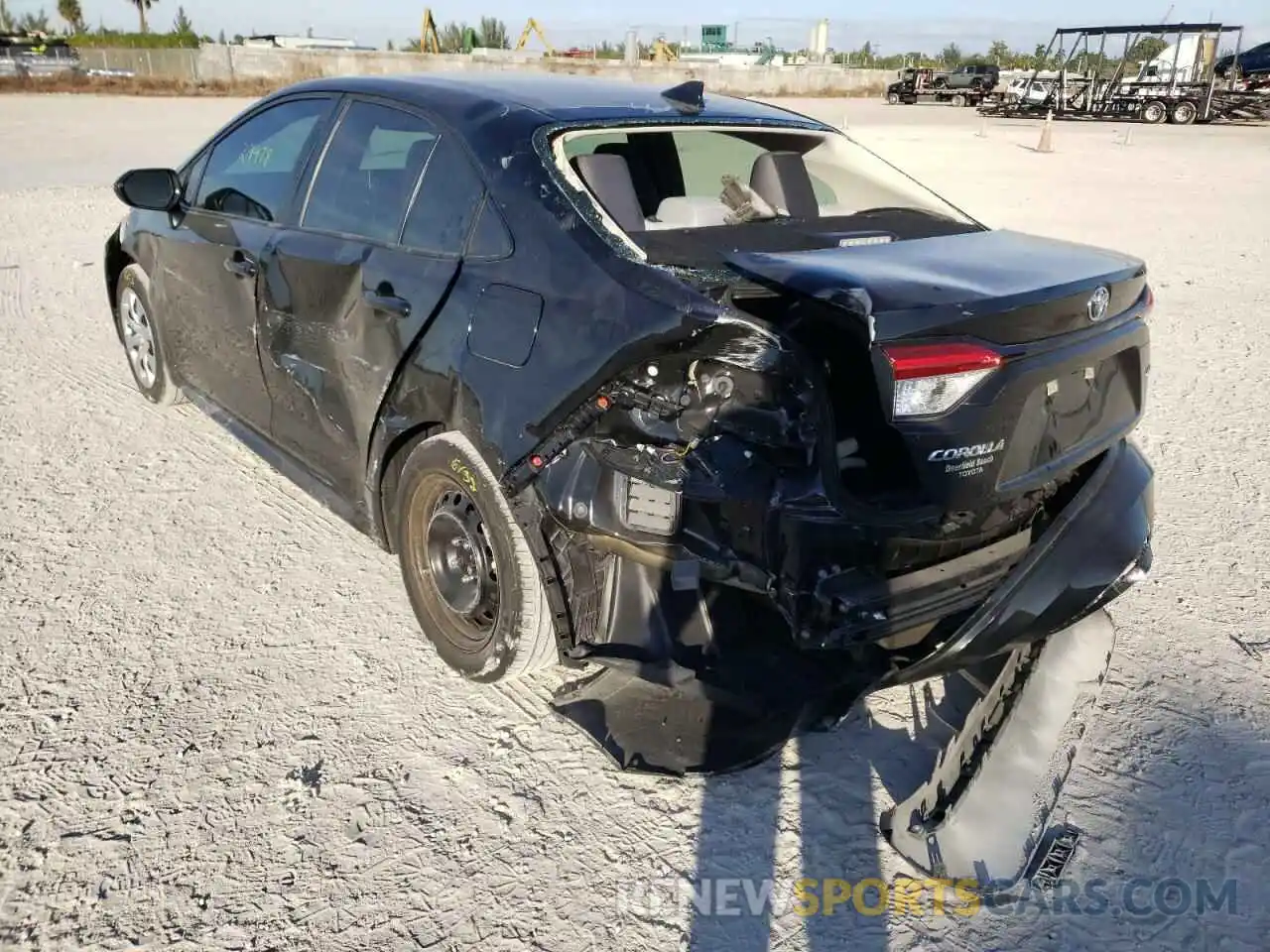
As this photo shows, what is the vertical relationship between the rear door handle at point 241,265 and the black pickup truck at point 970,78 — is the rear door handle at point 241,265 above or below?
above

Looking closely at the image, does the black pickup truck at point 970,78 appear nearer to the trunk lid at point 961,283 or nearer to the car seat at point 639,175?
the car seat at point 639,175

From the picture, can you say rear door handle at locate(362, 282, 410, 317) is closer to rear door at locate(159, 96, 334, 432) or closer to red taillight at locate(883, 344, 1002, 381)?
rear door at locate(159, 96, 334, 432)

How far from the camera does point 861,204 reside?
3408mm

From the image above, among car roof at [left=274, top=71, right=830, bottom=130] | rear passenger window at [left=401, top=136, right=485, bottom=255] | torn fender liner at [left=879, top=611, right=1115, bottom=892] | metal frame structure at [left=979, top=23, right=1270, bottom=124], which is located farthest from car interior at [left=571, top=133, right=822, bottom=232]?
metal frame structure at [left=979, top=23, right=1270, bottom=124]

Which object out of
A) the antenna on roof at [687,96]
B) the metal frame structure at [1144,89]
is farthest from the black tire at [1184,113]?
the antenna on roof at [687,96]

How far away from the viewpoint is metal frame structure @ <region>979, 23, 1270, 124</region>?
1073 inches

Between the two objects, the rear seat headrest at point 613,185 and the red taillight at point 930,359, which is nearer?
the red taillight at point 930,359

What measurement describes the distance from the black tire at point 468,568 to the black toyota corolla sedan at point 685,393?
0.04ft

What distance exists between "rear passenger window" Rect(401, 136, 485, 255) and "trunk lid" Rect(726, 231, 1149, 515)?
863mm

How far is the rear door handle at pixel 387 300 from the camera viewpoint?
286 cm

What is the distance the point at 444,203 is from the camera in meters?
2.88

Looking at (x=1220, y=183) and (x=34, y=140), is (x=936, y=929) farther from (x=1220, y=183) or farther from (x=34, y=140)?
(x=34, y=140)

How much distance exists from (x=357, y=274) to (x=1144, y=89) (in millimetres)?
31522

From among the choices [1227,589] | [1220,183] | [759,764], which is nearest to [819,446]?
→ [759,764]
